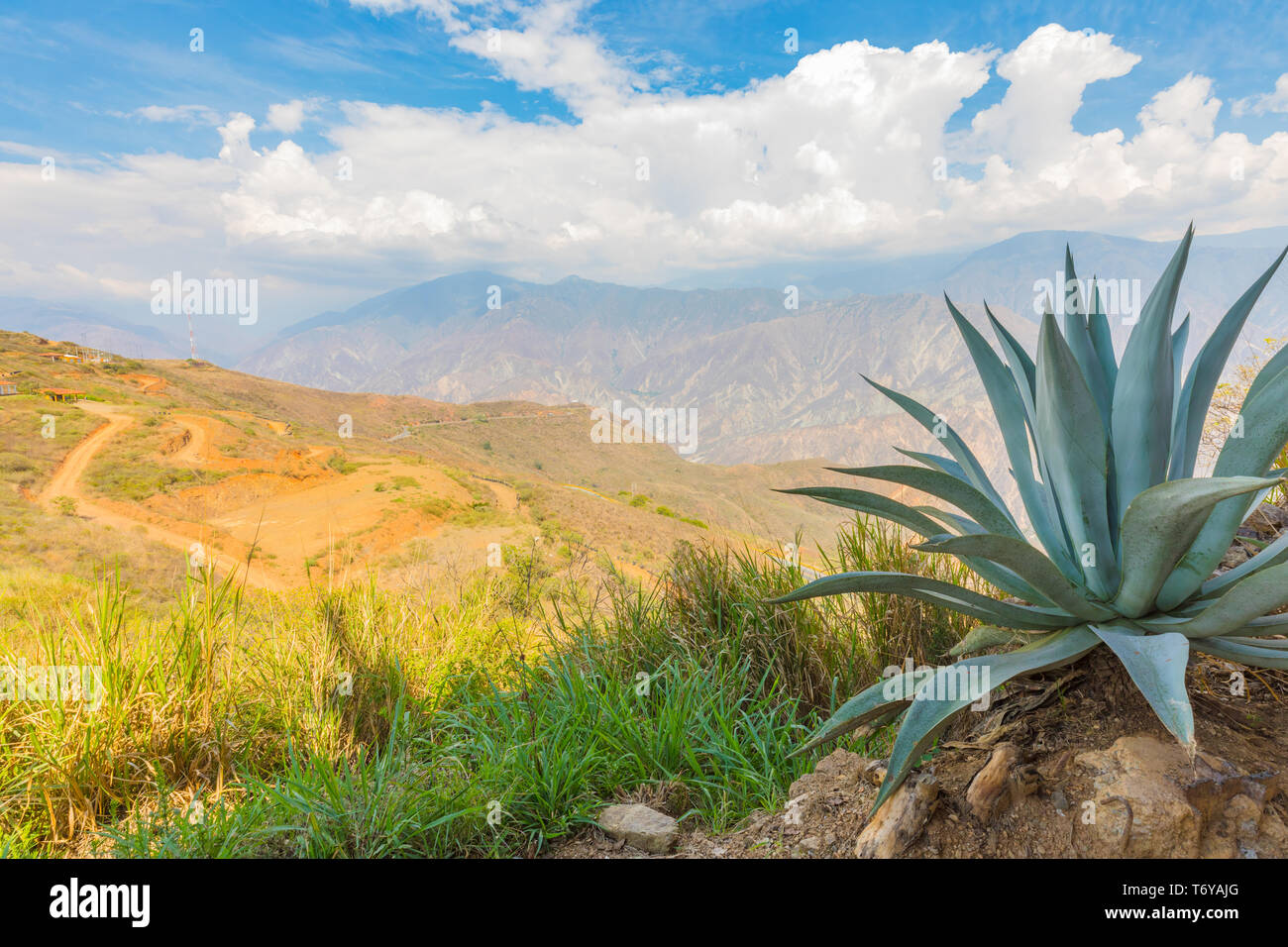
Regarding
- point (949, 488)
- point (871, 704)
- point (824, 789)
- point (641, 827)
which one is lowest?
point (641, 827)

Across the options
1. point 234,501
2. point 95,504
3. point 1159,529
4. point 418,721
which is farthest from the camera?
point 234,501

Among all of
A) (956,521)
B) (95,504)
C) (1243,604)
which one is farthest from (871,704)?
(95,504)

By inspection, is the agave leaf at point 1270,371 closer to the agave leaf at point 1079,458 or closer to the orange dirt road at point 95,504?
the agave leaf at point 1079,458

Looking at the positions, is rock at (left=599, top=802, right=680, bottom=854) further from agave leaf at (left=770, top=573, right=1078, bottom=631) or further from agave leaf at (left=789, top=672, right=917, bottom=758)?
agave leaf at (left=770, top=573, right=1078, bottom=631)

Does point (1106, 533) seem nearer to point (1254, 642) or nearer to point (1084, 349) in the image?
point (1254, 642)

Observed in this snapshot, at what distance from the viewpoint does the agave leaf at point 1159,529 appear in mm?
1383

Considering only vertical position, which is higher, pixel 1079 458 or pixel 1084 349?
pixel 1084 349

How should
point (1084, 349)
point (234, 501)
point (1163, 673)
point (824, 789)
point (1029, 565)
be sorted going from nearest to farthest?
point (1163, 673) → point (1029, 565) → point (824, 789) → point (1084, 349) → point (234, 501)

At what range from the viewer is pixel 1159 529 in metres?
1.56

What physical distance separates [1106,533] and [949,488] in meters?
0.50

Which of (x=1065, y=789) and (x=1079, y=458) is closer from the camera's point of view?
(x=1065, y=789)
